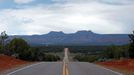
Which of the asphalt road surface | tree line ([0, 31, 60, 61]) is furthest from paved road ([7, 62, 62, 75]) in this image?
tree line ([0, 31, 60, 61])

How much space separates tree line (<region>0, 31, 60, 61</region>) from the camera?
89613mm

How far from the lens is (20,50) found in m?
96.9

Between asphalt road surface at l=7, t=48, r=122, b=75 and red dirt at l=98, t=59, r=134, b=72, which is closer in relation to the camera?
asphalt road surface at l=7, t=48, r=122, b=75

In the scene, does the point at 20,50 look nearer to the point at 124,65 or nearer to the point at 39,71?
the point at 124,65

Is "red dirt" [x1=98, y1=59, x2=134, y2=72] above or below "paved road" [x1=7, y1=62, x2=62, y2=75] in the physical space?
below

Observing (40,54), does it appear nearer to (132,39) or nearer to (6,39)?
(6,39)

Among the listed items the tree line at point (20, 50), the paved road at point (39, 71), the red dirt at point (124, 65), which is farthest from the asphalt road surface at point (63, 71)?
the tree line at point (20, 50)

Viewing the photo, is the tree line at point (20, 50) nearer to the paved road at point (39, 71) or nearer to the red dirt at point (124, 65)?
the red dirt at point (124, 65)

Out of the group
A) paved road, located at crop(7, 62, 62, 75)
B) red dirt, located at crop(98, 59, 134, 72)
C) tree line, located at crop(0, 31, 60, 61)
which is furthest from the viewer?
Answer: tree line, located at crop(0, 31, 60, 61)

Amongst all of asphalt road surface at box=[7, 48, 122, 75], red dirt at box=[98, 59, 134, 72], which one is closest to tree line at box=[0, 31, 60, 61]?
red dirt at box=[98, 59, 134, 72]

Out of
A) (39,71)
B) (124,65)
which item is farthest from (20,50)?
(39,71)

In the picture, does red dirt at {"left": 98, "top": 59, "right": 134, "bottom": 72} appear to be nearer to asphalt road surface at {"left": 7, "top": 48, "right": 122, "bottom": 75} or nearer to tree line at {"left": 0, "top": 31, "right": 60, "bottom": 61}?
asphalt road surface at {"left": 7, "top": 48, "right": 122, "bottom": 75}

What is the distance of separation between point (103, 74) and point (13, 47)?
76887mm

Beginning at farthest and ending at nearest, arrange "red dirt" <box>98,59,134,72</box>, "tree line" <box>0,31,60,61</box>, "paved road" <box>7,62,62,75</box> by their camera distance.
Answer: "tree line" <box>0,31,60,61</box> < "red dirt" <box>98,59,134,72</box> < "paved road" <box>7,62,62,75</box>
